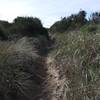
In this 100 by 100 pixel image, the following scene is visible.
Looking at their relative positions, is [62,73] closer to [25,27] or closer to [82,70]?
[82,70]

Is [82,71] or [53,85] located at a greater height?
[82,71]

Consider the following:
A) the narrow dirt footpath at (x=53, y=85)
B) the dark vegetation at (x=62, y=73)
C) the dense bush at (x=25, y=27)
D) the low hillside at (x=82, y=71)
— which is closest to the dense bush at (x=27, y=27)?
the dense bush at (x=25, y=27)

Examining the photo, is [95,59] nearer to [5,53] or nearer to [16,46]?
[5,53]

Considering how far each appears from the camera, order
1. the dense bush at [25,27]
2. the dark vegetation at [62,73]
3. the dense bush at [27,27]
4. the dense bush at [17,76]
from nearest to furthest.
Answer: the dark vegetation at [62,73]
the dense bush at [17,76]
the dense bush at [25,27]
the dense bush at [27,27]

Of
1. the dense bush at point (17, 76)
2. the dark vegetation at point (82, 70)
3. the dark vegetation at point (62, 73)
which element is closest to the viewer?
the dark vegetation at point (82, 70)

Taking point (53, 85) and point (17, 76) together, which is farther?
point (53, 85)

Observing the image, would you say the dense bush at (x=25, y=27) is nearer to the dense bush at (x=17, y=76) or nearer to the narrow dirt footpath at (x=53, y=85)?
the narrow dirt footpath at (x=53, y=85)

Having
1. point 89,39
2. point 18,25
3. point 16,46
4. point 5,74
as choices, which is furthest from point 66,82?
point 18,25

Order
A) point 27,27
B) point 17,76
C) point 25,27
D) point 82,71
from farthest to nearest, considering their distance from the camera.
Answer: point 27,27
point 25,27
point 17,76
point 82,71

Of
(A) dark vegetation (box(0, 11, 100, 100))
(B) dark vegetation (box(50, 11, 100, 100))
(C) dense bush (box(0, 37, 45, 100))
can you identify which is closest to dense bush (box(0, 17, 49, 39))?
(A) dark vegetation (box(0, 11, 100, 100))

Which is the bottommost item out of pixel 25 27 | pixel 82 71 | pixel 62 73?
pixel 62 73

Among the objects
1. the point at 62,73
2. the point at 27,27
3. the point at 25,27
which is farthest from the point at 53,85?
the point at 27,27

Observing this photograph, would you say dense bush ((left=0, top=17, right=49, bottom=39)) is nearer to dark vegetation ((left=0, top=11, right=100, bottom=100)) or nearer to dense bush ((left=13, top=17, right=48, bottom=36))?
dense bush ((left=13, top=17, right=48, bottom=36))

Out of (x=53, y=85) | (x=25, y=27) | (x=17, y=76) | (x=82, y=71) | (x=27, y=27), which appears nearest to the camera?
(x=82, y=71)
